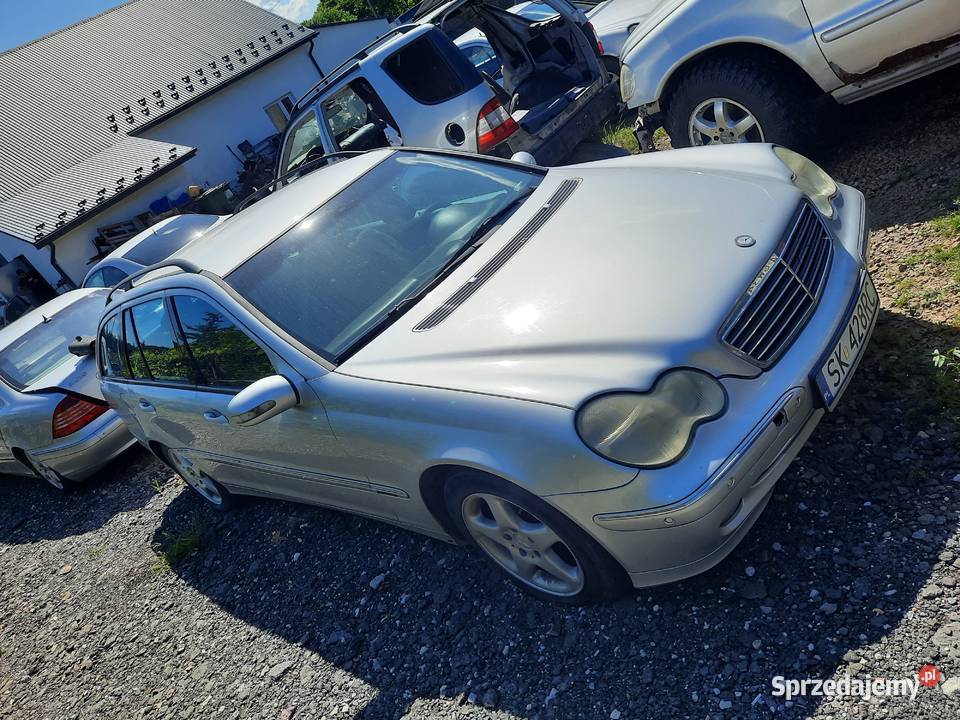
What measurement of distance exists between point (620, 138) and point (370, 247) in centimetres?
485

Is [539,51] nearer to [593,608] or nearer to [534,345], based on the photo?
[534,345]

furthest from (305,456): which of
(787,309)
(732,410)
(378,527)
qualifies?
(787,309)

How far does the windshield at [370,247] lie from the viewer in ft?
10.6

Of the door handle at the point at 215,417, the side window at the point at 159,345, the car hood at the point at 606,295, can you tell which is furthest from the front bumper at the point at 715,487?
the side window at the point at 159,345

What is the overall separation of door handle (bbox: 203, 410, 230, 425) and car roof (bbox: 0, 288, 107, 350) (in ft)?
12.2

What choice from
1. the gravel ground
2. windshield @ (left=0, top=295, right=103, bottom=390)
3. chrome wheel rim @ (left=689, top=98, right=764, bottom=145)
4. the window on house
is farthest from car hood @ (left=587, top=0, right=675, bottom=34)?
the window on house

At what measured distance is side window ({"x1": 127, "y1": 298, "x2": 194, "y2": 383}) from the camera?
155 inches

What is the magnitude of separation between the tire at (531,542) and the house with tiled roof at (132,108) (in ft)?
59.7

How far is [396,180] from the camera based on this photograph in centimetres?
395

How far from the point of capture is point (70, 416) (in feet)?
19.9

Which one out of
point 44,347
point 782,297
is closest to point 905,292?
point 782,297

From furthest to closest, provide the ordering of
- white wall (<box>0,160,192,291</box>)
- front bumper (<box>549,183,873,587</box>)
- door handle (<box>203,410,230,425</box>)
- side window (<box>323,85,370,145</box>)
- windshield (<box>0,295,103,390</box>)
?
1. white wall (<box>0,160,192,291</box>)
2. side window (<box>323,85,370,145</box>)
3. windshield (<box>0,295,103,390</box>)
4. door handle (<box>203,410,230,425</box>)
5. front bumper (<box>549,183,873,587</box>)

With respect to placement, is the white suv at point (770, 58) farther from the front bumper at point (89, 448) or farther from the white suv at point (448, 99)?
the front bumper at point (89, 448)

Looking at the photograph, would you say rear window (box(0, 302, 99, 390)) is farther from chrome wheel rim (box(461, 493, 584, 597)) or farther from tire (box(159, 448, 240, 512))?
chrome wheel rim (box(461, 493, 584, 597))
